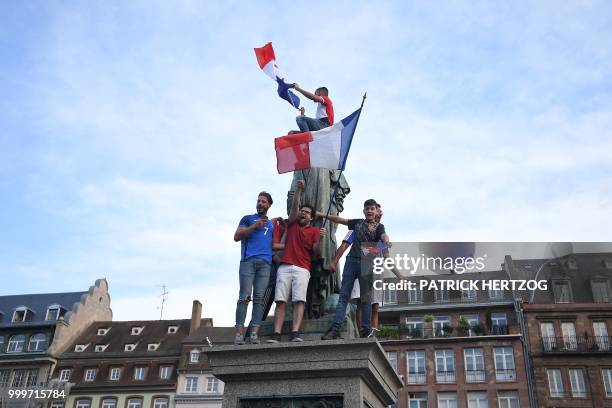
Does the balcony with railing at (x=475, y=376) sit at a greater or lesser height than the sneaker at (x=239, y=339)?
greater

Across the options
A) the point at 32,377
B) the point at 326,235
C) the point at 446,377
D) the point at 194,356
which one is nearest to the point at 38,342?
the point at 32,377

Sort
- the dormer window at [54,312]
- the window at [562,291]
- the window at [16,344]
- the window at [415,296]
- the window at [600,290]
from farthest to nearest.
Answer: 1. the dormer window at [54,312]
2. the window at [16,344]
3. the window at [415,296]
4. the window at [562,291]
5. the window at [600,290]

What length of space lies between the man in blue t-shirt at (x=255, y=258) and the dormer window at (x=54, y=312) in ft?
173

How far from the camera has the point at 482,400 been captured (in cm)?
4516

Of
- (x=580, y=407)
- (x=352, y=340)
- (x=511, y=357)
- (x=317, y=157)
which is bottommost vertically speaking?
(x=352, y=340)

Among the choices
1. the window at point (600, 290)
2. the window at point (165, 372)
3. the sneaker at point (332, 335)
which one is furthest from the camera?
the window at point (165, 372)

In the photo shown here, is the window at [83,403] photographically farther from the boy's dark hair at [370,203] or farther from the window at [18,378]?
the boy's dark hair at [370,203]

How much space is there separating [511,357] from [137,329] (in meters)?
31.7

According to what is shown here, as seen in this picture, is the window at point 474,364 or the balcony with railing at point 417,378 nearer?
the window at point 474,364

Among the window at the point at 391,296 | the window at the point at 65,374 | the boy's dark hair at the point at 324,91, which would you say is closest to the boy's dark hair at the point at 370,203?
the boy's dark hair at the point at 324,91

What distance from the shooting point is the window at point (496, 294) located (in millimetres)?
49406

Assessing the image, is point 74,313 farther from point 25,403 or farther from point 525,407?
point 525,407

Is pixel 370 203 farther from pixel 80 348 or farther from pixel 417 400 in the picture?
pixel 80 348

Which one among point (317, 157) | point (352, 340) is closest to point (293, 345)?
point (352, 340)
